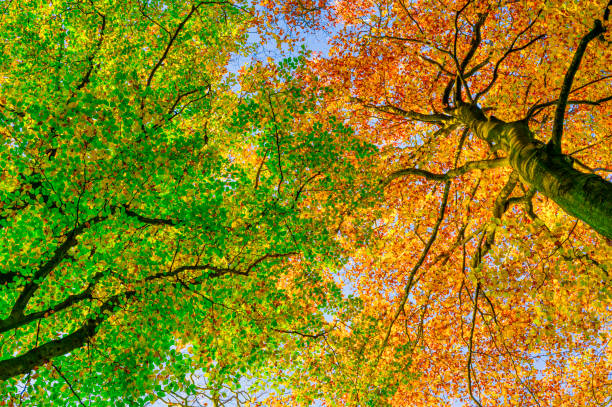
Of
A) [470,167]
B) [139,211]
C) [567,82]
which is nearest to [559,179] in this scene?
[567,82]

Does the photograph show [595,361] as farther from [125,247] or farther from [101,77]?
[101,77]

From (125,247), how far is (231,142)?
416cm

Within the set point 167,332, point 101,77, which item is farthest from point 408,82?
point 167,332

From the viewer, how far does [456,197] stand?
507 inches

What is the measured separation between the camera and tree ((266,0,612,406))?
27.4 ft

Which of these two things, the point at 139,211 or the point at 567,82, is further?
the point at 139,211

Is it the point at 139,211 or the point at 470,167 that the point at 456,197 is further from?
the point at 139,211

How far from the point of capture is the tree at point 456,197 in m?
8.35

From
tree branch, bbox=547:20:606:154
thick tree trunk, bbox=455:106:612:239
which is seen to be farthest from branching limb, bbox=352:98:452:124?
tree branch, bbox=547:20:606:154

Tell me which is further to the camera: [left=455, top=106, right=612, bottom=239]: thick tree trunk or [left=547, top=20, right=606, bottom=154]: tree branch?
[left=547, top=20, right=606, bottom=154]: tree branch

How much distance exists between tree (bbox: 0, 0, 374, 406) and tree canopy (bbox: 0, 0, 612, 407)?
0.20 ft

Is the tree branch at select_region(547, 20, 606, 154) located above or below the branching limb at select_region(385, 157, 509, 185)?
below

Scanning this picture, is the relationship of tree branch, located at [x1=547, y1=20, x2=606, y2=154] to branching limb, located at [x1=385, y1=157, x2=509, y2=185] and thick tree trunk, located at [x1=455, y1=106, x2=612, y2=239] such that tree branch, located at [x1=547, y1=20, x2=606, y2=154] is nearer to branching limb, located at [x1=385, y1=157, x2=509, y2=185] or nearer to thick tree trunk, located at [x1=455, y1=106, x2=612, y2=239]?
thick tree trunk, located at [x1=455, y1=106, x2=612, y2=239]

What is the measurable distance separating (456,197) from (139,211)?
10.8 meters
